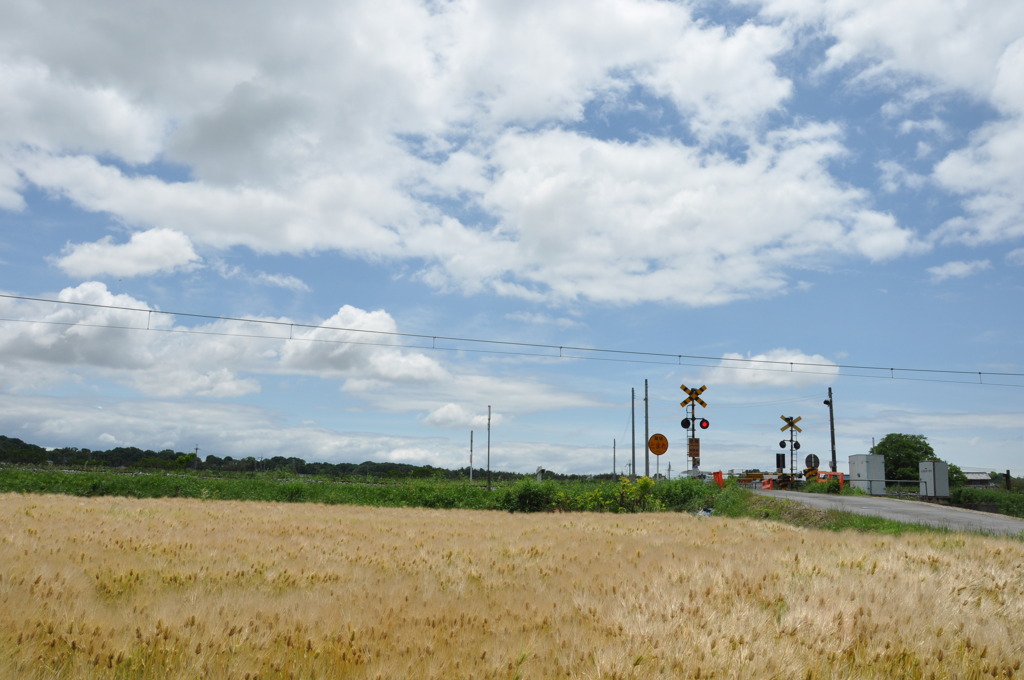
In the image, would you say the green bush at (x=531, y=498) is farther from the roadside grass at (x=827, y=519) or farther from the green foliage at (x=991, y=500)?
the green foliage at (x=991, y=500)

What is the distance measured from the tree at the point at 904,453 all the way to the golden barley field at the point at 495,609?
82.9m

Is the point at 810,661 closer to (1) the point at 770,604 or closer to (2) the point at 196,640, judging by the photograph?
(1) the point at 770,604

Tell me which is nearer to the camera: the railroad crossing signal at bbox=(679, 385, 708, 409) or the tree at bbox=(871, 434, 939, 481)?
the railroad crossing signal at bbox=(679, 385, 708, 409)

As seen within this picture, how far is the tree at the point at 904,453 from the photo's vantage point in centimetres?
8388

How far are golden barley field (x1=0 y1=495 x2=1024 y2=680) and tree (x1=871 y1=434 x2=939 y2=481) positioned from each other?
82939mm

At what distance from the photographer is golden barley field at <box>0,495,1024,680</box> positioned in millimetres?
5035

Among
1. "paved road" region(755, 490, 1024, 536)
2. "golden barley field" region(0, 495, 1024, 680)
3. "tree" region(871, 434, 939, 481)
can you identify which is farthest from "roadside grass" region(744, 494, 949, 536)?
"tree" region(871, 434, 939, 481)

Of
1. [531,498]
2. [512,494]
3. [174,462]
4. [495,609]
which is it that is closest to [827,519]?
[531,498]

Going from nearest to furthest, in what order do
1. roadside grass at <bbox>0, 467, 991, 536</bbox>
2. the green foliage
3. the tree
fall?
1. roadside grass at <bbox>0, 467, 991, 536</bbox>
2. the green foliage
3. the tree

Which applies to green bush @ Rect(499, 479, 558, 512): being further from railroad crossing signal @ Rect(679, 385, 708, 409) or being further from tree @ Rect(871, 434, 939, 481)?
tree @ Rect(871, 434, 939, 481)

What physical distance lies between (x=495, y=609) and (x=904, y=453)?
92.9m

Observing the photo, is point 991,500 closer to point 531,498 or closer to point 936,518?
point 936,518

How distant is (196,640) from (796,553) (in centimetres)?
802

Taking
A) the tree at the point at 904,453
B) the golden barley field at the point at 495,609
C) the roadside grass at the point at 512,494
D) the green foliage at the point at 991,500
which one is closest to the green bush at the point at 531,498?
the roadside grass at the point at 512,494
